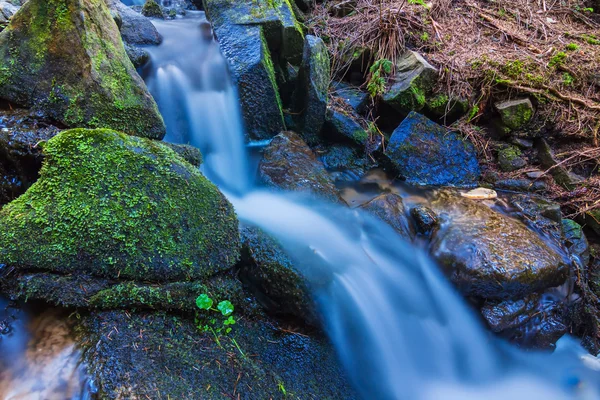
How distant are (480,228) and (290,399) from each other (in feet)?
8.16

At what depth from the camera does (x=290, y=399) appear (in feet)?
5.95

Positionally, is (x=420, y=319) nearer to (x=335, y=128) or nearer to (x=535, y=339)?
(x=535, y=339)

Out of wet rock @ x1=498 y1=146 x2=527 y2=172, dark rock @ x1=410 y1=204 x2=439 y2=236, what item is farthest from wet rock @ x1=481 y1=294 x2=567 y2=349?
wet rock @ x1=498 y1=146 x2=527 y2=172

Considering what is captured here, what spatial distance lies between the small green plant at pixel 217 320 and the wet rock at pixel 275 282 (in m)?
0.28

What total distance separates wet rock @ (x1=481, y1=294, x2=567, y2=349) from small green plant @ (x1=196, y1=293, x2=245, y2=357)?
7.30 feet

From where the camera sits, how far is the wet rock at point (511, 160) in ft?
14.6

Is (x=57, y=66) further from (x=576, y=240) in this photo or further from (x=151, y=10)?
(x=576, y=240)

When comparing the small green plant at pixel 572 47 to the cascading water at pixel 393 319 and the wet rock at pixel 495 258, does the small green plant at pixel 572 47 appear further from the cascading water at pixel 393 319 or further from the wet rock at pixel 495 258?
the cascading water at pixel 393 319

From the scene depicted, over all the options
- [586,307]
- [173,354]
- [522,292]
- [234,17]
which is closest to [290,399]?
[173,354]

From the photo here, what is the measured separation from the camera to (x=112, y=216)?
1930 millimetres

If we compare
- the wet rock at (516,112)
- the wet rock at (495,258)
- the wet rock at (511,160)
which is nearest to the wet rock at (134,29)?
the wet rock at (495,258)

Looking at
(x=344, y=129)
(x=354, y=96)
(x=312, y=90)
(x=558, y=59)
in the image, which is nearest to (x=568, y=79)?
(x=558, y=59)

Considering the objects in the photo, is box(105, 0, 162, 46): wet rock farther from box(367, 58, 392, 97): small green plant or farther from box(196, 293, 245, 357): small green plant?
box(196, 293, 245, 357): small green plant

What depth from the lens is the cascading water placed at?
99.3 inches
